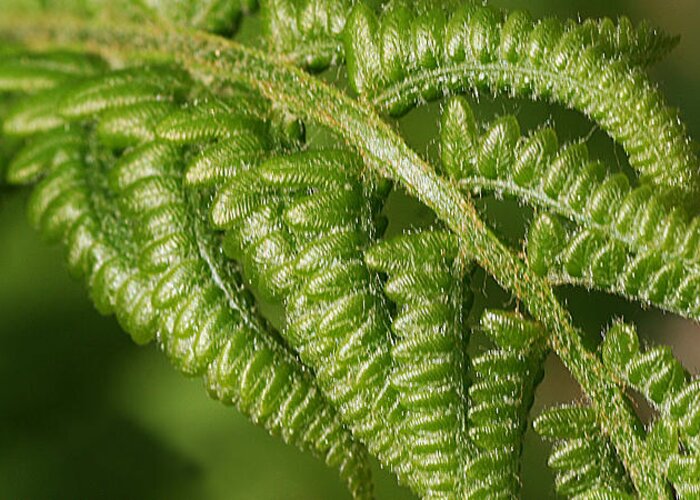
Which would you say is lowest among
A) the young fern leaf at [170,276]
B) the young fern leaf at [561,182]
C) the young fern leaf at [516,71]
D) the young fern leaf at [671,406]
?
the young fern leaf at [170,276]

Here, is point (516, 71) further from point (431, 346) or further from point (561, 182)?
point (431, 346)

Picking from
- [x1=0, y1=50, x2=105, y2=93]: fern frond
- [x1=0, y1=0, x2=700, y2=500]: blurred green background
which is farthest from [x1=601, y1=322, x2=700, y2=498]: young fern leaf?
[x1=0, y1=0, x2=700, y2=500]: blurred green background

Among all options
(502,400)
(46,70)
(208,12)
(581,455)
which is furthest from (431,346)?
(46,70)

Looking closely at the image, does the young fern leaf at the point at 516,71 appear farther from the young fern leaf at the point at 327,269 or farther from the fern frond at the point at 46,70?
the fern frond at the point at 46,70

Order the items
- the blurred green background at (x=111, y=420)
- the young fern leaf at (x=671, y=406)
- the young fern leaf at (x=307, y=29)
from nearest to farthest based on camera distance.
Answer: the young fern leaf at (x=671, y=406)
the young fern leaf at (x=307, y=29)
the blurred green background at (x=111, y=420)

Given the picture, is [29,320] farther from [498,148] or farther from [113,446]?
[498,148]

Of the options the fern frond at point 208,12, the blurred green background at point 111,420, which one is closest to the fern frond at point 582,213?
the fern frond at point 208,12

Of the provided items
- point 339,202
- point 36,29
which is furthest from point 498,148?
point 36,29

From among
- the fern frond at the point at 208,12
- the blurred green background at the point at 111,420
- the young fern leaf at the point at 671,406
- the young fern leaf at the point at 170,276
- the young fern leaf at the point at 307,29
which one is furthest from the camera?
the blurred green background at the point at 111,420
